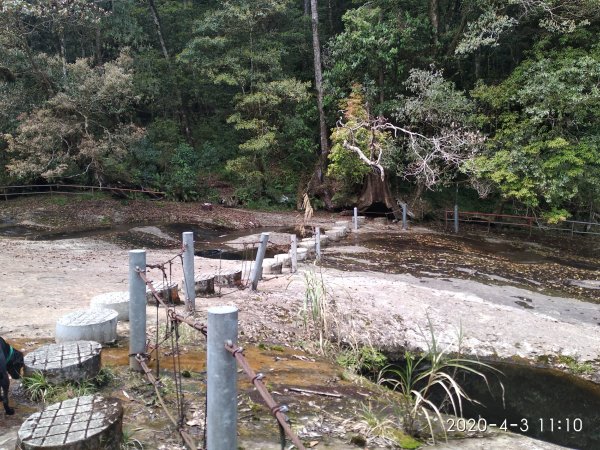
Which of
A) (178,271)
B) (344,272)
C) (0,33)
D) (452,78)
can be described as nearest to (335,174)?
(452,78)

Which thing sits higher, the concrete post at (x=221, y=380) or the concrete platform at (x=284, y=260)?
the concrete post at (x=221, y=380)

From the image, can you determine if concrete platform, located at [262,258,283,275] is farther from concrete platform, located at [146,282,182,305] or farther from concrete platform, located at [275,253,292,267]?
concrete platform, located at [146,282,182,305]

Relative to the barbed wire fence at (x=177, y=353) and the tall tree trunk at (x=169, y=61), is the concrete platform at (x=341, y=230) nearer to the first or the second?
the barbed wire fence at (x=177, y=353)

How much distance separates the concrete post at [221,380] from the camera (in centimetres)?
212

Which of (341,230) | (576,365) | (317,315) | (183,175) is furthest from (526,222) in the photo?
(317,315)

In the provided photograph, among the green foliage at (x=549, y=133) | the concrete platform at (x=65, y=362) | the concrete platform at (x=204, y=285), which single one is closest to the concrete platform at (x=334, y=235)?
the green foliage at (x=549, y=133)

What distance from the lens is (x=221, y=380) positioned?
7.09 feet

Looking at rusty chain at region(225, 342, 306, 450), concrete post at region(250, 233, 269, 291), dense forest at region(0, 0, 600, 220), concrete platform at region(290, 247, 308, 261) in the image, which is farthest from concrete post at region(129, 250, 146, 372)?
dense forest at region(0, 0, 600, 220)

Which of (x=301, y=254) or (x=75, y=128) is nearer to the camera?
(x=301, y=254)

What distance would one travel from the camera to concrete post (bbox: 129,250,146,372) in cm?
403

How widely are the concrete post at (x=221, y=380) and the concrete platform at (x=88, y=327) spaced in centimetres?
324

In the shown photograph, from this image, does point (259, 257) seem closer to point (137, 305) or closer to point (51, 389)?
point (137, 305)

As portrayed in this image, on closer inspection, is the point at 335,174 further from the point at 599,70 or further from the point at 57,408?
the point at 57,408

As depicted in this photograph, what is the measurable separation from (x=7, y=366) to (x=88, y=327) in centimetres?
105
